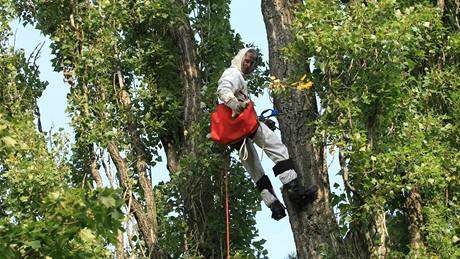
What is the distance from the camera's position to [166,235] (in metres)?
14.8

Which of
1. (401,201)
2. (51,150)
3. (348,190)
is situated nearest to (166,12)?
(51,150)

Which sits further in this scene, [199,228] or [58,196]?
[199,228]

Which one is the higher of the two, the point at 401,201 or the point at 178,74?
the point at 178,74

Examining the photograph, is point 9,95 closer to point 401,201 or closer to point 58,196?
point 401,201

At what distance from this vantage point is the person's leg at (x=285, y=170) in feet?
39.2

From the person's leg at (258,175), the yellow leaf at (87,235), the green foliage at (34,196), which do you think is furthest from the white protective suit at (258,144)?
the yellow leaf at (87,235)

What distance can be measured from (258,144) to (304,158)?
577 mm

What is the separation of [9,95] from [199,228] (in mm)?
3322

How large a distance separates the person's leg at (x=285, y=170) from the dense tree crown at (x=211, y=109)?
0.13 metres

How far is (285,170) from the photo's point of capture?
39.3 ft

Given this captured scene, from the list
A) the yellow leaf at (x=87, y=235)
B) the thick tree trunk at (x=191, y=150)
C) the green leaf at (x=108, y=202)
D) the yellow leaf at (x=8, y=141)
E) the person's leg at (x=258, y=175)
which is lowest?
the yellow leaf at (x=87, y=235)

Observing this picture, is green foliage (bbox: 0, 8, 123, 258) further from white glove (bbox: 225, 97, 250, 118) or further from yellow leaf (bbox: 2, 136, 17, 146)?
white glove (bbox: 225, 97, 250, 118)

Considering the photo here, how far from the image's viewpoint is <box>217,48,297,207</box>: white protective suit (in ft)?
39.7

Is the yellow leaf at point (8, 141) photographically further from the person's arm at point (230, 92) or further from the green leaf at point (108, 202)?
the person's arm at point (230, 92)
